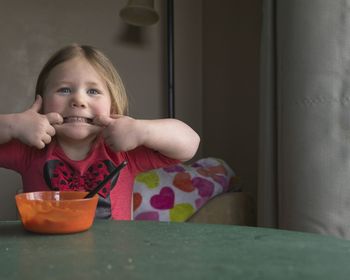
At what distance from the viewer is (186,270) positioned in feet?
1.57

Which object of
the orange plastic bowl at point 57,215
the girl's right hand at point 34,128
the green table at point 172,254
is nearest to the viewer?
the green table at point 172,254

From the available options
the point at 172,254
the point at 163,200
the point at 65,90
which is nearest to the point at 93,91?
the point at 65,90

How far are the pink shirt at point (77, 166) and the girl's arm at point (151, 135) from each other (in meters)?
0.06

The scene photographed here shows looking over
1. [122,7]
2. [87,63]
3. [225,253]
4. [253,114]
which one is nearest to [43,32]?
[122,7]

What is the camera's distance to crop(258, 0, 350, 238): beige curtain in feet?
4.42

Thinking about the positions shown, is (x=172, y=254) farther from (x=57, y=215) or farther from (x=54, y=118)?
(x=54, y=118)

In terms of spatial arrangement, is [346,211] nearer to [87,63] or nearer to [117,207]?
[117,207]

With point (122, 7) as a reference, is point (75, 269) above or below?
below

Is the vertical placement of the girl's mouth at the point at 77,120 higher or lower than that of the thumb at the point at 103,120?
lower

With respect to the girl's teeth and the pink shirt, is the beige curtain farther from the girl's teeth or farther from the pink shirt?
the girl's teeth

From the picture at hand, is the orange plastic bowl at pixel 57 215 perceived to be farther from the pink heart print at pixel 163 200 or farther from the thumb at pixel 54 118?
the pink heart print at pixel 163 200

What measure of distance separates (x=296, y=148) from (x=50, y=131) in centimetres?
79

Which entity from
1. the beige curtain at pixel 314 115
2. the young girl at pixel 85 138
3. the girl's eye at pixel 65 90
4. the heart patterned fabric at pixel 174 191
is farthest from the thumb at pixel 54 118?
the heart patterned fabric at pixel 174 191

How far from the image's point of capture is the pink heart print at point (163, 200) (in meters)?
1.84
